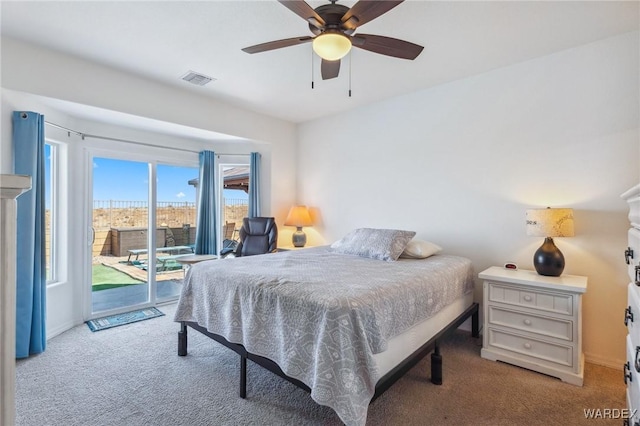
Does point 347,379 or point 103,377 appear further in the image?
point 103,377

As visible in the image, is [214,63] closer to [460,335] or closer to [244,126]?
[244,126]

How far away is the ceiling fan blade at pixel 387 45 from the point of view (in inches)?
80.8

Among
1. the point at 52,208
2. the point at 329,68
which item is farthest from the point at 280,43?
the point at 52,208

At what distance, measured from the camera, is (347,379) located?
5.00ft

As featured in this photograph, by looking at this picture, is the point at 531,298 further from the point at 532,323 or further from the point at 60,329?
the point at 60,329

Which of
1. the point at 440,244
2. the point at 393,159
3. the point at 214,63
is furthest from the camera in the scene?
the point at 393,159

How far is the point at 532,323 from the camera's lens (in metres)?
2.46

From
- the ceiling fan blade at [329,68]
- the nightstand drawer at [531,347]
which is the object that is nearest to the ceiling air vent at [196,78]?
the ceiling fan blade at [329,68]

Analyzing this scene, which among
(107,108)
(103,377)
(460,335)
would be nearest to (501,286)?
(460,335)

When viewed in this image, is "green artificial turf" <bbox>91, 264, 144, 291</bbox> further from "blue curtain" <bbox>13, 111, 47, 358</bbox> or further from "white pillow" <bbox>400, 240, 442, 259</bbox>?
"white pillow" <bbox>400, 240, 442, 259</bbox>

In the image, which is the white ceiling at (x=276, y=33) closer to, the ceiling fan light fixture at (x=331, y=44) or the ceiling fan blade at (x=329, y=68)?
the ceiling fan blade at (x=329, y=68)

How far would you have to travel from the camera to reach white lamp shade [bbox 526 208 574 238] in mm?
2494

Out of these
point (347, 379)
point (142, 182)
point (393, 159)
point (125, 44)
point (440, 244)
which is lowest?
point (347, 379)

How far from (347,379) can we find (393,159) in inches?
118
